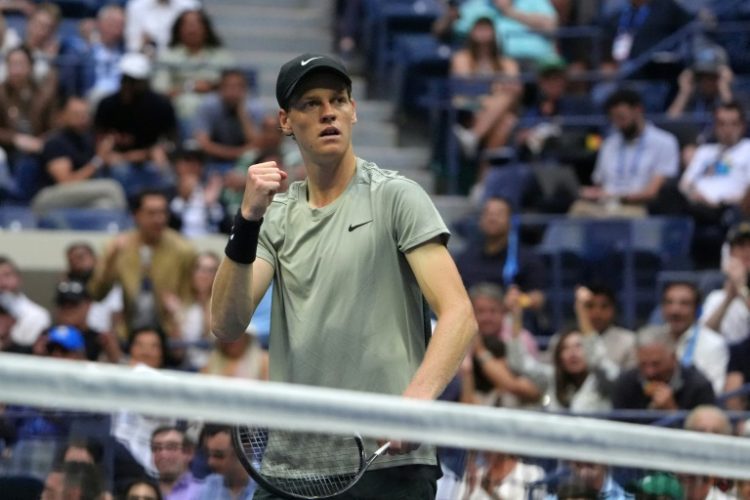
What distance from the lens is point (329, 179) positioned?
4.66 metres

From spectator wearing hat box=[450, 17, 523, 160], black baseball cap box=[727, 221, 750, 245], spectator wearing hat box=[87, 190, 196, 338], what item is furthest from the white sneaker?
spectator wearing hat box=[87, 190, 196, 338]

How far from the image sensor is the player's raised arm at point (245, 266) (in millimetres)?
4379

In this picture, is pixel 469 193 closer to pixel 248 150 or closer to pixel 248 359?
pixel 248 150

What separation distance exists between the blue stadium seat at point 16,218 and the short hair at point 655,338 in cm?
462

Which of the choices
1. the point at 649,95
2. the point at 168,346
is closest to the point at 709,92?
the point at 649,95

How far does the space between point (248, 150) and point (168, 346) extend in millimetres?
3206

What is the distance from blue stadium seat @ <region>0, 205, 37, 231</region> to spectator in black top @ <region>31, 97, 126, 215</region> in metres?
0.11

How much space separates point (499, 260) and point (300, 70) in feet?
22.8

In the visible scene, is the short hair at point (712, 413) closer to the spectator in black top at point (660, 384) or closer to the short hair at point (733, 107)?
the spectator in black top at point (660, 384)

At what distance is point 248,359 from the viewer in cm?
946

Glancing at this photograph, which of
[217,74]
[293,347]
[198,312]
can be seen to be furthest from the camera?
[217,74]

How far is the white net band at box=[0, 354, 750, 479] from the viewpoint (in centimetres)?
313

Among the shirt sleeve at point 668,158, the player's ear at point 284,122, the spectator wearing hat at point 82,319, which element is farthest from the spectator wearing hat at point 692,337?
the player's ear at point 284,122

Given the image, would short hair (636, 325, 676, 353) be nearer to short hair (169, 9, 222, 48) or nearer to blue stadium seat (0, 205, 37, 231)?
blue stadium seat (0, 205, 37, 231)
